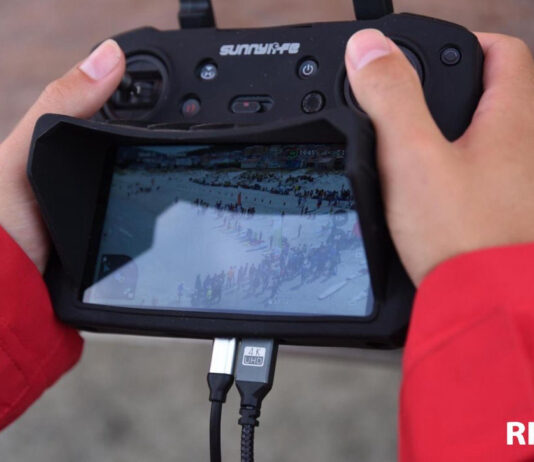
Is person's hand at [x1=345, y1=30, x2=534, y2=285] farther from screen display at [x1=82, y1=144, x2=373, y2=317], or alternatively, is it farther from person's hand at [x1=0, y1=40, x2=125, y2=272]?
person's hand at [x1=0, y1=40, x2=125, y2=272]

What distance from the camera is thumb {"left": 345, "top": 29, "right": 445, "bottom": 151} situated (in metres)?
0.58

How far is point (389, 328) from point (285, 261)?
98 mm

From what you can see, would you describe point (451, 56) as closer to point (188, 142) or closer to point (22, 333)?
point (188, 142)

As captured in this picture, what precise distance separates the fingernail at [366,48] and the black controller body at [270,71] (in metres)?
0.07

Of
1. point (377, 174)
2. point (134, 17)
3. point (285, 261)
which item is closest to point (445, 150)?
point (377, 174)

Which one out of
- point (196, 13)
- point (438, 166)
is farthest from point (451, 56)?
point (196, 13)

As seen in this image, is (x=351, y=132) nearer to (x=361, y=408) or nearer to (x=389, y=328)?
(x=389, y=328)

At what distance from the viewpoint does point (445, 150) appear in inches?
22.8

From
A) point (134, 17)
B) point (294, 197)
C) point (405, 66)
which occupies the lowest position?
point (134, 17)

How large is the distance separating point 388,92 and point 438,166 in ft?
0.22

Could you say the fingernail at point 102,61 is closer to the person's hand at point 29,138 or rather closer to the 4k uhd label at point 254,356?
the person's hand at point 29,138

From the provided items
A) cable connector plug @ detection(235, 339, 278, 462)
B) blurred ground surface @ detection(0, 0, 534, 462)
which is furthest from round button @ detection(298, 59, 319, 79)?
blurred ground surface @ detection(0, 0, 534, 462)

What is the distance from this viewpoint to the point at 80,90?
74 centimetres

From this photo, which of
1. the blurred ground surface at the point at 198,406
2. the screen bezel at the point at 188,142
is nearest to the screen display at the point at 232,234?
the screen bezel at the point at 188,142
